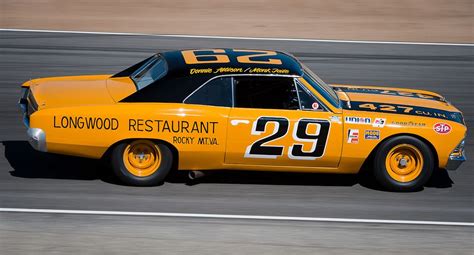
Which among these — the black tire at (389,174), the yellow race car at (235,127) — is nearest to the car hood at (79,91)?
the yellow race car at (235,127)

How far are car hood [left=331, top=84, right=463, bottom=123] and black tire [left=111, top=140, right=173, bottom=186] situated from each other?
2.03 m

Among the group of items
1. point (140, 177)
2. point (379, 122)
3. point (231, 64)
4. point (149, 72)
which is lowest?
point (140, 177)

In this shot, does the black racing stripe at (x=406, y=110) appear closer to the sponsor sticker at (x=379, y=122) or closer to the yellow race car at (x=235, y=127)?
the yellow race car at (x=235, y=127)

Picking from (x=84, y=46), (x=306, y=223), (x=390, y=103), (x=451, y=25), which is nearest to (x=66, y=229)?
(x=306, y=223)

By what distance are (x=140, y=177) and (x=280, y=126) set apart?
5.29 ft

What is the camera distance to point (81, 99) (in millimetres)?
9133

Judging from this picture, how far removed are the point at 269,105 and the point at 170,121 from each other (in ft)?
3.53

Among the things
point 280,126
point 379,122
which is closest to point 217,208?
point 280,126

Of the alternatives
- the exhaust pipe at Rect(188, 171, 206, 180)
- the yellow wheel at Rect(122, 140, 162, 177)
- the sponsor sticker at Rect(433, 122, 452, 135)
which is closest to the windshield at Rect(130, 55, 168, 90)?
the yellow wheel at Rect(122, 140, 162, 177)

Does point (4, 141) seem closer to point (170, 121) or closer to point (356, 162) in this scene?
point (170, 121)

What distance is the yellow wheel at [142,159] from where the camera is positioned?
910cm

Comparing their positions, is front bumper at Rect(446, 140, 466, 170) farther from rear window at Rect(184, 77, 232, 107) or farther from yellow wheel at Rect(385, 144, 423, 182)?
rear window at Rect(184, 77, 232, 107)

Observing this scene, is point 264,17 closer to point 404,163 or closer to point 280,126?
point 404,163

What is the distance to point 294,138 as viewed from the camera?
9031 millimetres
